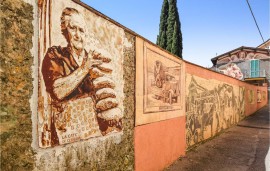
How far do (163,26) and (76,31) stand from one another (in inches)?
1022

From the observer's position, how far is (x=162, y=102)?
544 cm

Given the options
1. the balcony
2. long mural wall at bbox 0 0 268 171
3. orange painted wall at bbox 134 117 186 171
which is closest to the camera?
long mural wall at bbox 0 0 268 171

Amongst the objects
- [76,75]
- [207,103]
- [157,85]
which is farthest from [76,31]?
[207,103]

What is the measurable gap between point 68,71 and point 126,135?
173cm

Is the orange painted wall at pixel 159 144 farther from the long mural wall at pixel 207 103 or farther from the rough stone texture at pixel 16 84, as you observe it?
the rough stone texture at pixel 16 84

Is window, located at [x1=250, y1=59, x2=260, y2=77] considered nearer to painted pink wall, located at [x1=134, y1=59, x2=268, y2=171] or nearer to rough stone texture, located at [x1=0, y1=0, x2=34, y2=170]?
painted pink wall, located at [x1=134, y1=59, x2=268, y2=171]

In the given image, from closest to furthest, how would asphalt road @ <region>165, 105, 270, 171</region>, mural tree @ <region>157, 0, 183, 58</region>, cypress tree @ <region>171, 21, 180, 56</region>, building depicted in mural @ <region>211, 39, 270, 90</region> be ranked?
1. asphalt road @ <region>165, 105, 270, 171</region>
2. cypress tree @ <region>171, 21, 180, 56</region>
3. mural tree @ <region>157, 0, 183, 58</region>
4. building depicted in mural @ <region>211, 39, 270, 90</region>

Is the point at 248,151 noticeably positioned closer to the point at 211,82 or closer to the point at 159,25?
the point at 211,82

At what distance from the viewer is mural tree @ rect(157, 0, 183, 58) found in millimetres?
26094

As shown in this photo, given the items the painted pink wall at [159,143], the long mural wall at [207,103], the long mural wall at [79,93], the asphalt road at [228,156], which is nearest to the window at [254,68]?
the long mural wall at [207,103]

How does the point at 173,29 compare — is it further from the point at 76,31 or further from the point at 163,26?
the point at 76,31

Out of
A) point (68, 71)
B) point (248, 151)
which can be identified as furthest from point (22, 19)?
point (248, 151)

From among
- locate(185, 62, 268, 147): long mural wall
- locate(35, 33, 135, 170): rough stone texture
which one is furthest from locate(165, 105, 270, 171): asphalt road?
locate(35, 33, 135, 170): rough stone texture

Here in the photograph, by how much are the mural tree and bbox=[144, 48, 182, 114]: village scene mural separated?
788 inches
